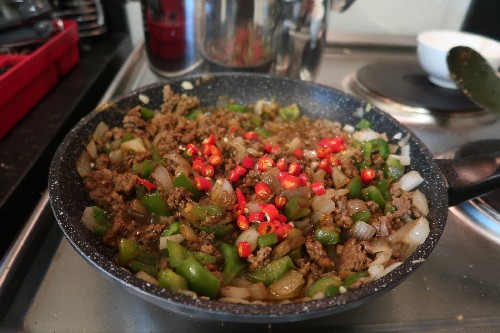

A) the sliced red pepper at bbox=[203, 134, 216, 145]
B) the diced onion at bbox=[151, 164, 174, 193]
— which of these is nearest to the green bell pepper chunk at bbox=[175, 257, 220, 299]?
the diced onion at bbox=[151, 164, 174, 193]

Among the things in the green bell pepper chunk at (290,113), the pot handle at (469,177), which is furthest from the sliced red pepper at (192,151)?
the pot handle at (469,177)

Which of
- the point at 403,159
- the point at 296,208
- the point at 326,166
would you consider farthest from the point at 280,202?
the point at 403,159

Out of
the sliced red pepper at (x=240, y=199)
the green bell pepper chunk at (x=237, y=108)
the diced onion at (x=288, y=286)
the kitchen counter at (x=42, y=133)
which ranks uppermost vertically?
the sliced red pepper at (x=240, y=199)

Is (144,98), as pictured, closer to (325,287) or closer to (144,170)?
(144,170)

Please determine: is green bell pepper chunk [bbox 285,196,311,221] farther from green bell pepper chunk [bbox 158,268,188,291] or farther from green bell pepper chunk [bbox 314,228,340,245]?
green bell pepper chunk [bbox 158,268,188,291]

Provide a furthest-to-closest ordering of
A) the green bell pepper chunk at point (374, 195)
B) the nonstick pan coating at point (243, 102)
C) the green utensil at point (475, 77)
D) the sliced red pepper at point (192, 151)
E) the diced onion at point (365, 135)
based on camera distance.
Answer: the green utensil at point (475, 77) < the diced onion at point (365, 135) < the sliced red pepper at point (192, 151) < the green bell pepper chunk at point (374, 195) < the nonstick pan coating at point (243, 102)

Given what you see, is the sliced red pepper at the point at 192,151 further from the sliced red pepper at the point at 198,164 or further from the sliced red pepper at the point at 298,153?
the sliced red pepper at the point at 298,153
